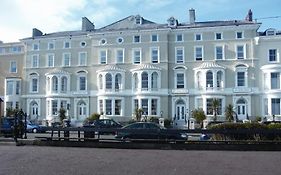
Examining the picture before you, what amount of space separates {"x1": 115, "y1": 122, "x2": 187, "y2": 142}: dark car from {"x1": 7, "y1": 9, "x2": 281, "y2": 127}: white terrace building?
81.9 feet

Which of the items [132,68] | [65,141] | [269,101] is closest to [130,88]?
[132,68]

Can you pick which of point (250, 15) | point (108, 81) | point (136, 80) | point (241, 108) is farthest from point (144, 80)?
point (250, 15)

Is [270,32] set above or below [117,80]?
above

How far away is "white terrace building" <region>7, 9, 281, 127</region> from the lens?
47500 millimetres

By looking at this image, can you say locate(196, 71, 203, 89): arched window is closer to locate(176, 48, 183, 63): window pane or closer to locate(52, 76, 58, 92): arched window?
locate(176, 48, 183, 63): window pane

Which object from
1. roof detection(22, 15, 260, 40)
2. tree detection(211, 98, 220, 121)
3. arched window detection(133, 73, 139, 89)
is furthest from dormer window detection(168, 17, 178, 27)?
tree detection(211, 98, 220, 121)

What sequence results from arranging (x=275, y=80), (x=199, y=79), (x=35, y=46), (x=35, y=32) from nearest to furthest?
(x=275, y=80) → (x=199, y=79) → (x=35, y=46) → (x=35, y=32)

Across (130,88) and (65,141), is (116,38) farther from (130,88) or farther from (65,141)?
(65,141)

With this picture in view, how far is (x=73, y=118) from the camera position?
52.2 metres

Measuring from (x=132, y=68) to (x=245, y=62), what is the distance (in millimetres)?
15066

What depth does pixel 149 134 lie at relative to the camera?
19.1 metres

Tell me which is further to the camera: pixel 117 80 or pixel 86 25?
pixel 86 25

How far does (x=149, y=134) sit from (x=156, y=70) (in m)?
30.8

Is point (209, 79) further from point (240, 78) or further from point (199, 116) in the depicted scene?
point (199, 116)
